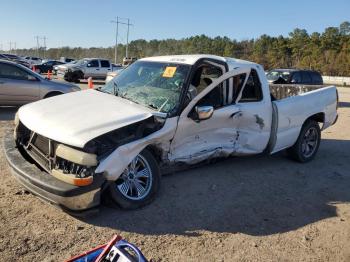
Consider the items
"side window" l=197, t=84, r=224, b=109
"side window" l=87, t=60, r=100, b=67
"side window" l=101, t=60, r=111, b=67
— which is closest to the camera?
"side window" l=197, t=84, r=224, b=109

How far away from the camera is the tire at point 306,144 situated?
7266mm

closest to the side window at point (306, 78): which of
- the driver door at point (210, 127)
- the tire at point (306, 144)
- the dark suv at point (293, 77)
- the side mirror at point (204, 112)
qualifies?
the dark suv at point (293, 77)

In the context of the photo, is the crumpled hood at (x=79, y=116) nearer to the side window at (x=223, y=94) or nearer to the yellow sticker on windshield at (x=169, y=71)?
the yellow sticker on windshield at (x=169, y=71)

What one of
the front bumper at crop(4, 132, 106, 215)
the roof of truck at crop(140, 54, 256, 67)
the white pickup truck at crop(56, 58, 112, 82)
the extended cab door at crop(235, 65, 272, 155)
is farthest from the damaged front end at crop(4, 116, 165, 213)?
the white pickup truck at crop(56, 58, 112, 82)

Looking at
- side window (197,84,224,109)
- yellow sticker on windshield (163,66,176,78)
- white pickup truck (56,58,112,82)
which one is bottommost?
white pickup truck (56,58,112,82)

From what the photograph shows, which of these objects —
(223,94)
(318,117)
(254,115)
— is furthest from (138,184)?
(318,117)

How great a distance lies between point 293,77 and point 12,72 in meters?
12.1

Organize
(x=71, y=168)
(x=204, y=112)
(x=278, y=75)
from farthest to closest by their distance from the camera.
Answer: (x=278, y=75), (x=204, y=112), (x=71, y=168)

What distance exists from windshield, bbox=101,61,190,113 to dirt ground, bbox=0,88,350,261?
117cm

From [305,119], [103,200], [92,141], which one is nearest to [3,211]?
[103,200]

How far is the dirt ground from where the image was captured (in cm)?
396

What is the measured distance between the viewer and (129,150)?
448 cm

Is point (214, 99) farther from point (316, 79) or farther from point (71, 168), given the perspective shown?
point (316, 79)

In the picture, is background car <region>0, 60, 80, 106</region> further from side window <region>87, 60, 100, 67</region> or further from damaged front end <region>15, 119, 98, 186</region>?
side window <region>87, 60, 100, 67</region>
